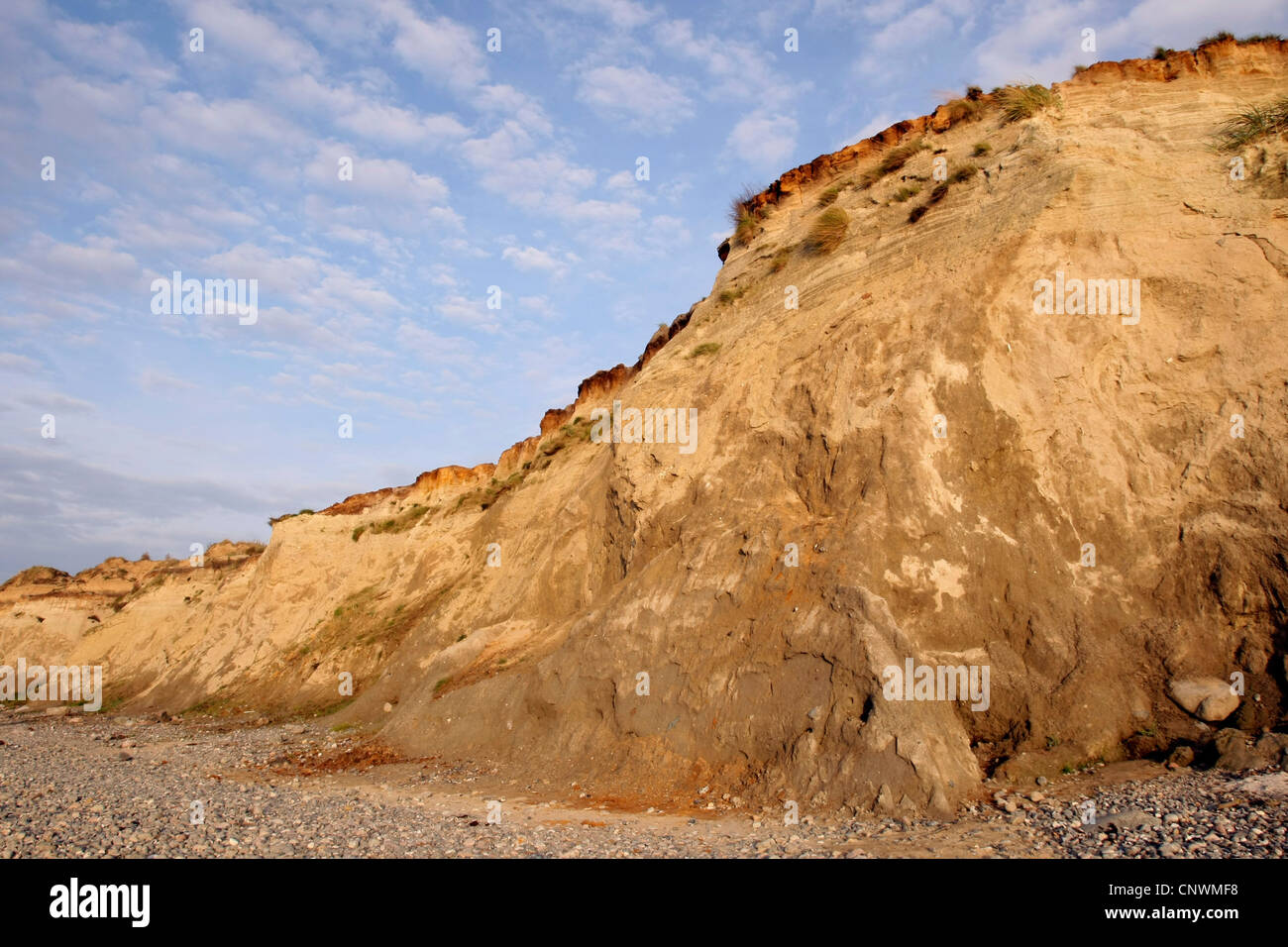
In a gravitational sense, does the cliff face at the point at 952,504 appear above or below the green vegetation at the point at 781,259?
below

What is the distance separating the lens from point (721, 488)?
44.3 ft

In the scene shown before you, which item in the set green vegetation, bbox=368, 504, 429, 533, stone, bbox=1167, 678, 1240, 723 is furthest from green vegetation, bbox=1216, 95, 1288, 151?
green vegetation, bbox=368, 504, 429, 533

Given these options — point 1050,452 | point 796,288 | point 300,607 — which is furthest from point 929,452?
point 300,607

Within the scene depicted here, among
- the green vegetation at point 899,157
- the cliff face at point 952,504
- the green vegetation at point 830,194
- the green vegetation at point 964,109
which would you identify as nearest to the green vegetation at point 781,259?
the cliff face at point 952,504

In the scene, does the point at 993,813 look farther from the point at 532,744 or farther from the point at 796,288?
the point at 796,288

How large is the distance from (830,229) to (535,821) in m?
12.4
